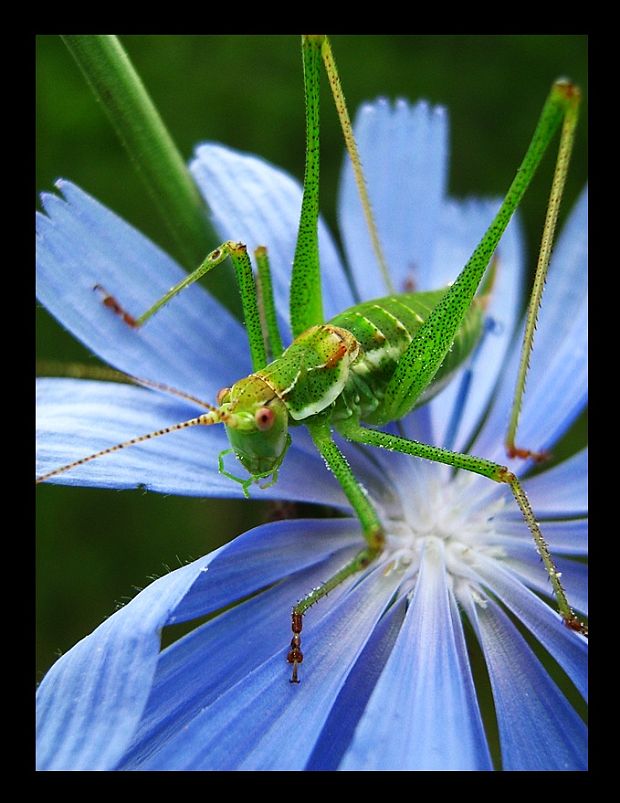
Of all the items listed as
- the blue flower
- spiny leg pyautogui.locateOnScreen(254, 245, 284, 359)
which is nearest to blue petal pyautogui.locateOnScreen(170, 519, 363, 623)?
the blue flower

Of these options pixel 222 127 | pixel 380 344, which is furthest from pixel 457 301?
pixel 222 127

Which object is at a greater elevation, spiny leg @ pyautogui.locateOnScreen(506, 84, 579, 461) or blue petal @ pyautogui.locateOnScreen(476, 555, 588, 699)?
spiny leg @ pyautogui.locateOnScreen(506, 84, 579, 461)

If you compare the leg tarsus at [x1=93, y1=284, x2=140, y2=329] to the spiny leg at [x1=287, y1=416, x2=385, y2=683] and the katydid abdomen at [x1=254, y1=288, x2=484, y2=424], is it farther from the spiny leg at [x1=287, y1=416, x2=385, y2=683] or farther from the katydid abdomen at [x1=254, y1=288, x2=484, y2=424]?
the spiny leg at [x1=287, y1=416, x2=385, y2=683]

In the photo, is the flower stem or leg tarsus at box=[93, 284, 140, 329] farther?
leg tarsus at box=[93, 284, 140, 329]

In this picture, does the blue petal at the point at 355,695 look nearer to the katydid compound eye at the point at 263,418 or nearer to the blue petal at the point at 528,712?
the blue petal at the point at 528,712

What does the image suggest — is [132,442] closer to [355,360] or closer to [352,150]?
[355,360]

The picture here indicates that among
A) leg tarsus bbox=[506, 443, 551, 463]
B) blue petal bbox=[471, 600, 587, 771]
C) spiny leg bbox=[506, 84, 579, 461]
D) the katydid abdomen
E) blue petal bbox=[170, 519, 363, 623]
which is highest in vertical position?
spiny leg bbox=[506, 84, 579, 461]
